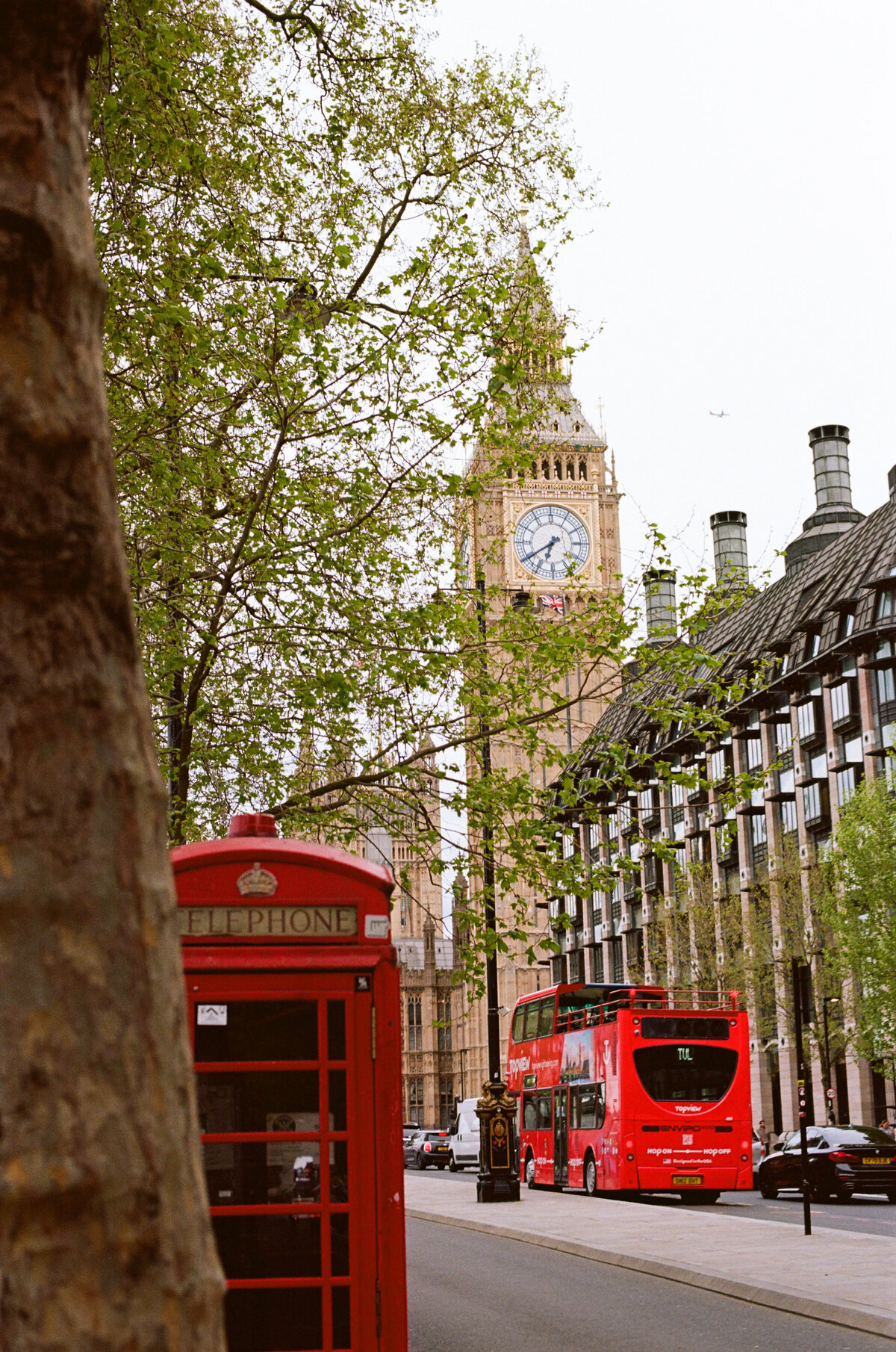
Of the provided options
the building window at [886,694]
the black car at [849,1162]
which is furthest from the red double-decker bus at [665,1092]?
the building window at [886,694]

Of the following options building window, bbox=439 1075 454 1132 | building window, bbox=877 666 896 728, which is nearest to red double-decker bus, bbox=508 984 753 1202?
building window, bbox=877 666 896 728

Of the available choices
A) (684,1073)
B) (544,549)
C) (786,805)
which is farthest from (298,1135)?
(544,549)

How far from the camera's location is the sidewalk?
12.5 metres

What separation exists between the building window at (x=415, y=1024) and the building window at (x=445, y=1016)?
1.54 metres

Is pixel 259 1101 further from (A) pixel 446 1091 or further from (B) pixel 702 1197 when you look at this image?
(A) pixel 446 1091

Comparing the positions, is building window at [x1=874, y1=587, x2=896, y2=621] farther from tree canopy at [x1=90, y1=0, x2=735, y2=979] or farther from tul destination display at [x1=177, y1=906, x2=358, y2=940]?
tul destination display at [x1=177, y1=906, x2=358, y2=940]

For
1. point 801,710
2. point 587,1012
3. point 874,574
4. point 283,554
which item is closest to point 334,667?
point 283,554

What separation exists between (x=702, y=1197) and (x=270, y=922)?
25659mm

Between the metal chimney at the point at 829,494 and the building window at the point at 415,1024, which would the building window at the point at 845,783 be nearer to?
the metal chimney at the point at 829,494

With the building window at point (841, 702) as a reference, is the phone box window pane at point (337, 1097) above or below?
below

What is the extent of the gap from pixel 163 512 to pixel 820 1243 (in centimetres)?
1055

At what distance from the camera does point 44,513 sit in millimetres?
2824

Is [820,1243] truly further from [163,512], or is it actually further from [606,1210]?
[163,512]

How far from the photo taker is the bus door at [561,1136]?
3138cm
